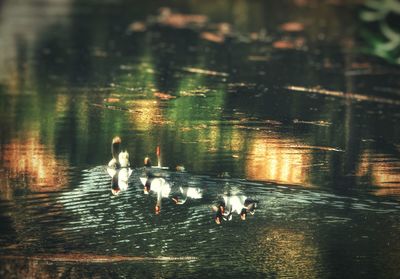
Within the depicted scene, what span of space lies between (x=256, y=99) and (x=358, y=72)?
14.6ft

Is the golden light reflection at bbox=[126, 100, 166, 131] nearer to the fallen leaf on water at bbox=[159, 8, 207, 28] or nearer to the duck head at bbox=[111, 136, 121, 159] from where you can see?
the duck head at bbox=[111, 136, 121, 159]

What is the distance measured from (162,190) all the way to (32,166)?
1.81 meters

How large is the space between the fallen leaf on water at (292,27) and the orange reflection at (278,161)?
15.7 meters

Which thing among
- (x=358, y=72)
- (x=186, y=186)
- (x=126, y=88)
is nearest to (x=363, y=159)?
(x=186, y=186)

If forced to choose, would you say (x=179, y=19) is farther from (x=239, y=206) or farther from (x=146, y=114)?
(x=239, y=206)

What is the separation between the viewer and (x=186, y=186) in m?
11.5

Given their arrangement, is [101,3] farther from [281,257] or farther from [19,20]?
[281,257]

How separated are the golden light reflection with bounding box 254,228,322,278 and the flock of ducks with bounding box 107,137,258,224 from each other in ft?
Result: 2.26

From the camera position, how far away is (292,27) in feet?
98.8

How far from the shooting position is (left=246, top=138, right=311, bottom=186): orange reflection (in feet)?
39.4

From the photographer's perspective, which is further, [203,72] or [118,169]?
[203,72]

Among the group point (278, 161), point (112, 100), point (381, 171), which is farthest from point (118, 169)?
point (112, 100)

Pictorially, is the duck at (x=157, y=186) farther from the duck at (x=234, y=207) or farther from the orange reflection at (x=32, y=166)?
the orange reflection at (x=32, y=166)

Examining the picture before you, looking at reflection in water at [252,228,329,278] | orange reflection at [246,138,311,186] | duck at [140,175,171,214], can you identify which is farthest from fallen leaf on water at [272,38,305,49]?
reflection in water at [252,228,329,278]
